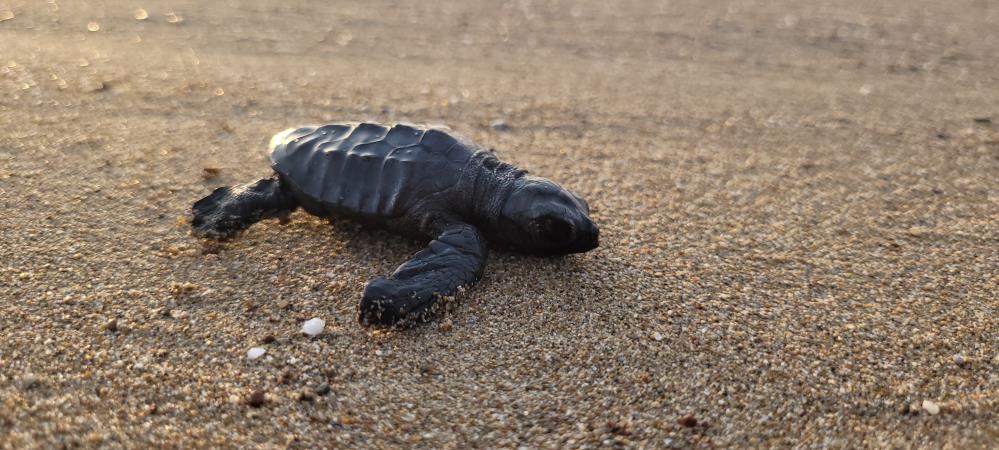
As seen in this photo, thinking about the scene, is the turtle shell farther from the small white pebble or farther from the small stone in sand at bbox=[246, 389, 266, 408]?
the small stone in sand at bbox=[246, 389, 266, 408]

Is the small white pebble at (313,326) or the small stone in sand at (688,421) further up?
the small stone in sand at (688,421)

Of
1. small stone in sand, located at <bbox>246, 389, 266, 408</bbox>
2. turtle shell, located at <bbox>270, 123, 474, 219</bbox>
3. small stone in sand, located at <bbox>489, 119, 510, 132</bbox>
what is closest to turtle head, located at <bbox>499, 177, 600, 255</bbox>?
turtle shell, located at <bbox>270, 123, 474, 219</bbox>

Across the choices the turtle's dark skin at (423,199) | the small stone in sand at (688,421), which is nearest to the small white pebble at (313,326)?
the turtle's dark skin at (423,199)

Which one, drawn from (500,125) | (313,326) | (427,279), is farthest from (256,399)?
(500,125)

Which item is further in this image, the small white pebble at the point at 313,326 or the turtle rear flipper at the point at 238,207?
the turtle rear flipper at the point at 238,207

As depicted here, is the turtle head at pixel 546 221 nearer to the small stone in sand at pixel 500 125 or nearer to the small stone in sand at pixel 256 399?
the small stone in sand at pixel 256 399

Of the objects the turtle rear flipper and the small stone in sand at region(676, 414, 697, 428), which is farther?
the turtle rear flipper

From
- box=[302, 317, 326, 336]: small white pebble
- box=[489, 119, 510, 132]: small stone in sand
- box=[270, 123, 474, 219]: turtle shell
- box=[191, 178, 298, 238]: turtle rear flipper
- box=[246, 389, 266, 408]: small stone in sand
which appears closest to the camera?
box=[246, 389, 266, 408]: small stone in sand
